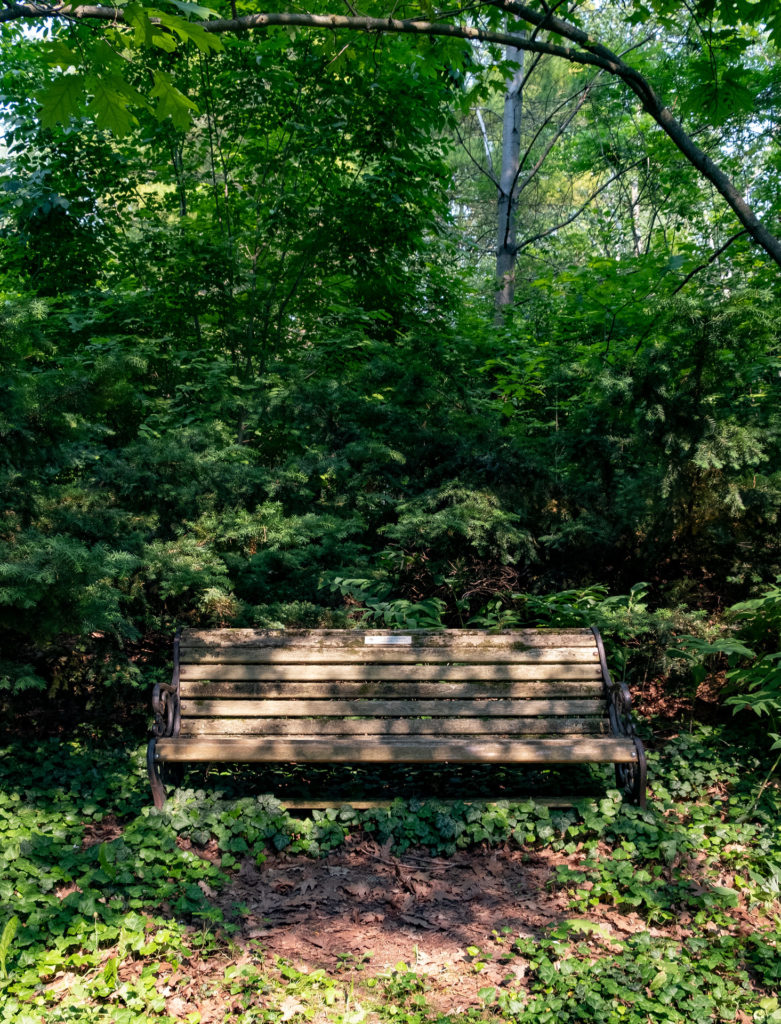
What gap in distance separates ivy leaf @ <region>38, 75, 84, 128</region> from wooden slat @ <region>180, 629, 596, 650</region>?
2940 mm

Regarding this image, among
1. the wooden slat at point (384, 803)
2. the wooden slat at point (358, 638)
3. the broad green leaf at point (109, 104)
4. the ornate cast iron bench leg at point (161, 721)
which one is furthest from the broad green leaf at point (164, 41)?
the wooden slat at point (384, 803)

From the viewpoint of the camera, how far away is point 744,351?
5.38 meters

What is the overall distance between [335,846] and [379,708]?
2.56 feet

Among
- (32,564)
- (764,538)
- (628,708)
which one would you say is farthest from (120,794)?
(764,538)

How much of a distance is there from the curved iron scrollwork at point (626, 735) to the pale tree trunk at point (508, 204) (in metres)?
7.85

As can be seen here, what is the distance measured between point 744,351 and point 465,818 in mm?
3734

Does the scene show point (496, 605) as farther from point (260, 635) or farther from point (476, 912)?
point (476, 912)

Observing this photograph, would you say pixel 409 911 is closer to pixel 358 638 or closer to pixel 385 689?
pixel 385 689

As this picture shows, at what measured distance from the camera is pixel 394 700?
4461mm

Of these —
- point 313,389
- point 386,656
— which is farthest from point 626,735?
point 313,389

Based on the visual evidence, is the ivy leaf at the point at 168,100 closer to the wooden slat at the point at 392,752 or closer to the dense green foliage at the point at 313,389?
the dense green foliage at the point at 313,389

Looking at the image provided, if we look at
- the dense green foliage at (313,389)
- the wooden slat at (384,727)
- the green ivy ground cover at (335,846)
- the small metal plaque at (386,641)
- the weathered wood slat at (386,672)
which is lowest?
the green ivy ground cover at (335,846)

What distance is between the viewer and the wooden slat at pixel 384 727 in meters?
4.29

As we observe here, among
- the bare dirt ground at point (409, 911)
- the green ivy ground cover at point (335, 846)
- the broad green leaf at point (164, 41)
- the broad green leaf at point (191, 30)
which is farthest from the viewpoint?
the bare dirt ground at point (409, 911)
